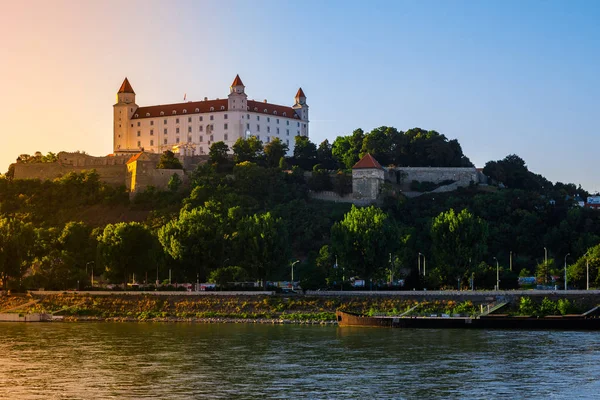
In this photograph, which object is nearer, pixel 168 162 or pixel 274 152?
pixel 168 162

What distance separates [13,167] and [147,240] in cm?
4503

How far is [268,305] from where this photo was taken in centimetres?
6956

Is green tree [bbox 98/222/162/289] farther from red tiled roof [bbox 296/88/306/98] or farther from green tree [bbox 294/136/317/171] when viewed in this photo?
red tiled roof [bbox 296/88/306/98]

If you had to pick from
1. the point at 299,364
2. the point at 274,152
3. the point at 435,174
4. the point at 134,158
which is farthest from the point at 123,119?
the point at 299,364

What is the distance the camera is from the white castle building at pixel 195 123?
409 ft

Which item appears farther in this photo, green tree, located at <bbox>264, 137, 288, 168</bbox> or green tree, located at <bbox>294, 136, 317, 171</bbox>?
green tree, located at <bbox>294, 136, 317, 171</bbox>

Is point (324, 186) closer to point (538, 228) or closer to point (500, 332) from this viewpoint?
point (538, 228)

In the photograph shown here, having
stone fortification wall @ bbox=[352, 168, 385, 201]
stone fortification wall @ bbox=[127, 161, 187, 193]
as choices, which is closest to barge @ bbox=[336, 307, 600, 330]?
stone fortification wall @ bbox=[352, 168, 385, 201]

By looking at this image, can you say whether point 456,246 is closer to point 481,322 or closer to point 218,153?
point 481,322

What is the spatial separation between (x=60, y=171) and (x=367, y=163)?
3615 centimetres

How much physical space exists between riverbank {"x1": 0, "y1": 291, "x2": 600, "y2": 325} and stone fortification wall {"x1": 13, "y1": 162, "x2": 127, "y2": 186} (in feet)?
124

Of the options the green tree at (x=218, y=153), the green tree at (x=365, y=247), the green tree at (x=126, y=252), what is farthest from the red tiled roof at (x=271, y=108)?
the green tree at (x=365, y=247)

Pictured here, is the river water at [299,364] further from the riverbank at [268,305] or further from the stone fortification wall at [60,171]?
the stone fortification wall at [60,171]

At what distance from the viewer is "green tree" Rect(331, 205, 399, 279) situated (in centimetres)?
7438
